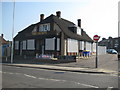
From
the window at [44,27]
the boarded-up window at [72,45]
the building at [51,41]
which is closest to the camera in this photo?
the building at [51,41]

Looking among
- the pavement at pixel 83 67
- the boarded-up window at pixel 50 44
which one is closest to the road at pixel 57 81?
the pavement at pixel 83 67

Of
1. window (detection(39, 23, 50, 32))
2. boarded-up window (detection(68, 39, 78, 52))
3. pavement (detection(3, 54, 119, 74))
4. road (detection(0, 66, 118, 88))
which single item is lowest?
pavement (detection(3, 54, 119, 74))

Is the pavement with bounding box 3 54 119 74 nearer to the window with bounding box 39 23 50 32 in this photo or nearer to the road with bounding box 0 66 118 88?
the road with bounding box 0 66 118 88

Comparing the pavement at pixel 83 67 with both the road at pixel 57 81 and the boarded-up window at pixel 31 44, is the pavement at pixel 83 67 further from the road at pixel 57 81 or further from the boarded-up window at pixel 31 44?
the boarded-up window at pixel 31 44

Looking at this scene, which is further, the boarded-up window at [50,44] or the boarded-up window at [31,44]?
the boarded-up window at [31,44]

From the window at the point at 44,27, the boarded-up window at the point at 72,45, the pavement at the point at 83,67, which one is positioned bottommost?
the pavement at the point at 83,67

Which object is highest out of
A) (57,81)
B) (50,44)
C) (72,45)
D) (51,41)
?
(51,41)

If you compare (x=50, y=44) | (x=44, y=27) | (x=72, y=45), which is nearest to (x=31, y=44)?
(x=44, y=27)

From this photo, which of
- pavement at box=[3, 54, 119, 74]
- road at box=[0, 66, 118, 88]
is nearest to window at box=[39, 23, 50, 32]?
pavement at box=[3, 54, 119, 74]

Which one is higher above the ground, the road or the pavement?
the road

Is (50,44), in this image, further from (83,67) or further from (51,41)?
(83,67)

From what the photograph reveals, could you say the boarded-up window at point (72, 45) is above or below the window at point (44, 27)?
below

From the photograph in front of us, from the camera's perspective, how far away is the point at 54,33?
2931 cm

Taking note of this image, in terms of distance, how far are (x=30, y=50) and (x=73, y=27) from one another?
35.9 feet
